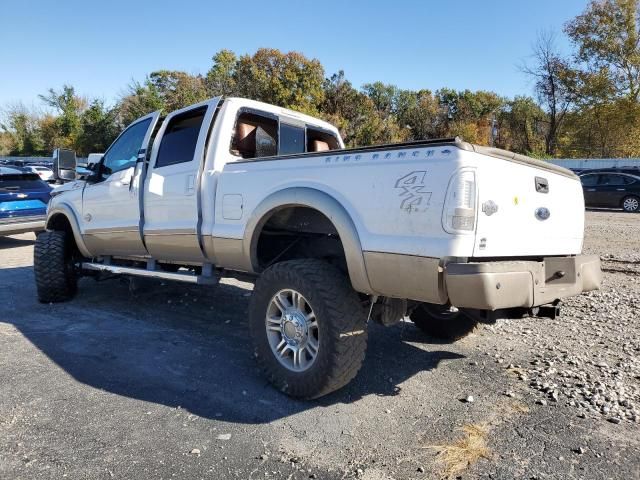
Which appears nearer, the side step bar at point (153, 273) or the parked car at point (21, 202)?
the side step bar at point (153, 273)

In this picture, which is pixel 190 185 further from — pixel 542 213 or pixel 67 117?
pixel 67 117

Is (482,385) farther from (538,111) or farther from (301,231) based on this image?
(538,111)

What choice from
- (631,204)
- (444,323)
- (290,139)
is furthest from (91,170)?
(631,204)

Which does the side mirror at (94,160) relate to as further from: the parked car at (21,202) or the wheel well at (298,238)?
the parked car at (21,202)

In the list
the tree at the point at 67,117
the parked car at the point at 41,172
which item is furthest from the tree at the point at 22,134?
the parked car at the point at 41,172

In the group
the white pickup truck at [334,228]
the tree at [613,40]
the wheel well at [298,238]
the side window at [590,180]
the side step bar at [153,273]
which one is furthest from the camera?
the tree at [613,40]

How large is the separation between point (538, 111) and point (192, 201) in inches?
1876

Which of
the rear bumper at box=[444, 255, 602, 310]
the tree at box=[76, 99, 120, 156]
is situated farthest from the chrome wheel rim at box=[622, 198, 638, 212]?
the tree at box=[76, 99, 120, 156]

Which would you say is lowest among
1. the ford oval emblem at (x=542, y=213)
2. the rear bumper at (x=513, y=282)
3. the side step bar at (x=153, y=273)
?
the side step bar at (x=153, y=273)

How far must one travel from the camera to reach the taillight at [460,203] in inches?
104

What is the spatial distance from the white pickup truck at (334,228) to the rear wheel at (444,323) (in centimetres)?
1

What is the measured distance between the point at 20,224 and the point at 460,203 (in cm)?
985

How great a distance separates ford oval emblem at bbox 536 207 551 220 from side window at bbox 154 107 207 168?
2.91m

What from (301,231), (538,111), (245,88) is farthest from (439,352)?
(538,111)
